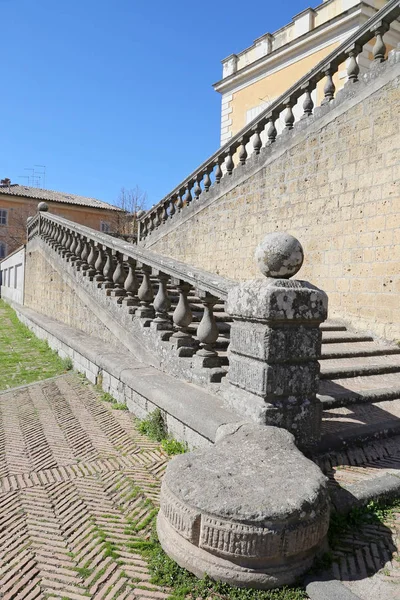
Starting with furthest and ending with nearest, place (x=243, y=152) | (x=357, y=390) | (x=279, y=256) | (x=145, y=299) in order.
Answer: (x=243, y=152) → (x=145, y=299) → (x=357, y=390) → (x=279, y=256)

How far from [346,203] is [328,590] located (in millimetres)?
6295

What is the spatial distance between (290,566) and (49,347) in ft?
26.6

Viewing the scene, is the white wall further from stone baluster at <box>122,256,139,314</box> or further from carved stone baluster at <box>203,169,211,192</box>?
stone baluster at <box>122,256,139,314</box>

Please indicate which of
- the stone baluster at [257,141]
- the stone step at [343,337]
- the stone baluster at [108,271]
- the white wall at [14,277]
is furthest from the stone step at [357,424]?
the white wall at [14,277]

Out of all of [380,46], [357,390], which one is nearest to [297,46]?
[380,46]

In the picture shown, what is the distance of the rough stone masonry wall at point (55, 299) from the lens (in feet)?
24.2

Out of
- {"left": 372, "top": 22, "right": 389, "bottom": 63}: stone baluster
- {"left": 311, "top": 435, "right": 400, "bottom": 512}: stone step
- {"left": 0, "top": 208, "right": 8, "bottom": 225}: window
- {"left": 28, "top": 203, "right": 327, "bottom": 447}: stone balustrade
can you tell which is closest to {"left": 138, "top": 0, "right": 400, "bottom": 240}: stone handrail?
{"left": 372, "top": 22, "right": 389, "bottom": 63}: stone baluster

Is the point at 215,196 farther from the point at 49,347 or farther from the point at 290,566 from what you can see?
the point at 290,566

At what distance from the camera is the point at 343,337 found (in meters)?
6.39

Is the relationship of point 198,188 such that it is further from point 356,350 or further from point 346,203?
point 356,350

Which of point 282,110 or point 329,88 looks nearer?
point 329,88

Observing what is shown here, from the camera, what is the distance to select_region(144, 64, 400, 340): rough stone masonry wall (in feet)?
21.5

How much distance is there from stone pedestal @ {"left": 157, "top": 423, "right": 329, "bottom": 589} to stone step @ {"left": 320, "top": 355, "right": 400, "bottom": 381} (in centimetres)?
239

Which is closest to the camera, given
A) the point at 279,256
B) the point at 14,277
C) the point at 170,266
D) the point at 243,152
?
the point at 279,256
